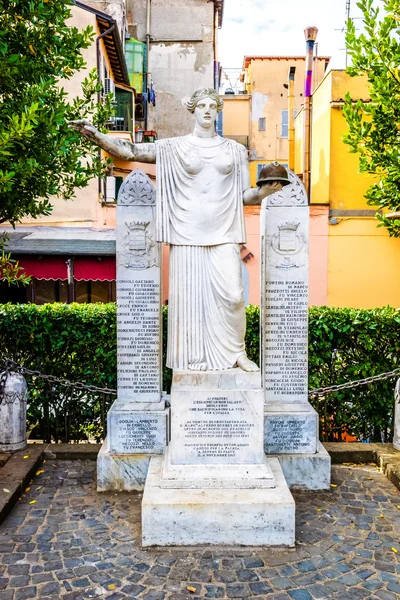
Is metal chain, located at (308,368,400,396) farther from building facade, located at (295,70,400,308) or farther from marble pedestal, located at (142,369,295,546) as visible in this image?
building facade, located at (295,70,400,308)

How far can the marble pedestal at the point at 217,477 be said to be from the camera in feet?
14.0

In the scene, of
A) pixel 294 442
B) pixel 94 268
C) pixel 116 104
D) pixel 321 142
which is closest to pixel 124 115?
pixel 116 104

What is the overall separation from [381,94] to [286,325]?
325 cm

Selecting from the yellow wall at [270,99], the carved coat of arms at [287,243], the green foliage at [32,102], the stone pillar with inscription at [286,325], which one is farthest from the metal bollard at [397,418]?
the yellow wall at [270,99]

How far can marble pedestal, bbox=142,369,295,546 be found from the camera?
14.0 ft

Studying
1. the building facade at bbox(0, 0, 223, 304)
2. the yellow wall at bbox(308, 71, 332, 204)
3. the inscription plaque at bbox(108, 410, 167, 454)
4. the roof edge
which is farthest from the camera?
the yellow wall at bbox(308, 71, 332, 204)

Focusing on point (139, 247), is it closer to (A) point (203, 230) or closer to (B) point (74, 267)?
(A) point (203, 230)

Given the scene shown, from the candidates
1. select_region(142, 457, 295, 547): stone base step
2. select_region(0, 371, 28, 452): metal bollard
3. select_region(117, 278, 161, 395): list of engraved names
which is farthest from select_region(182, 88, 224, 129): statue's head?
select_region(0, 371, 28, 452): metal bollard

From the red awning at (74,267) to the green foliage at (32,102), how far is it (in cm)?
847

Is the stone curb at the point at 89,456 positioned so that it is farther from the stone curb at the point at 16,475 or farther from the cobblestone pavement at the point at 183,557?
the cobblestone pavement at the point at 183,557

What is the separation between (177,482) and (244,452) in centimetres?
63

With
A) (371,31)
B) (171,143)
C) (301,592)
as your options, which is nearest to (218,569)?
(301,592)

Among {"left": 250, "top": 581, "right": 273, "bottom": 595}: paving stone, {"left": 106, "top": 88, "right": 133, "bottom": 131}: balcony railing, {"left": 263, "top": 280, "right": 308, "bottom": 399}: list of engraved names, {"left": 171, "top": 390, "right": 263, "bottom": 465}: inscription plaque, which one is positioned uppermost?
{"left": 106, "top": 88, "right": 133, "bottom": 131}: balcony railing

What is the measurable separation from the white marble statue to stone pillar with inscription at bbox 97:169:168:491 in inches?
27.6
